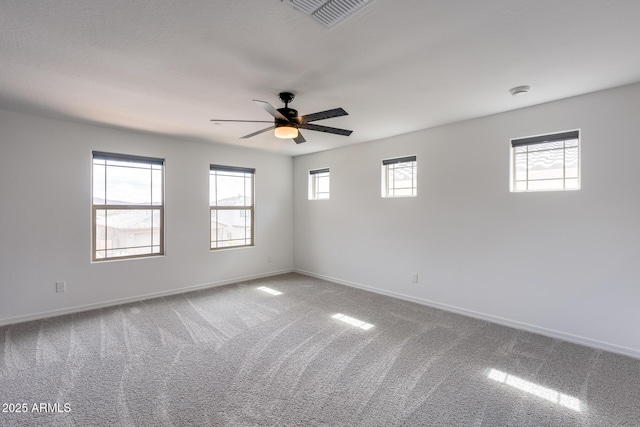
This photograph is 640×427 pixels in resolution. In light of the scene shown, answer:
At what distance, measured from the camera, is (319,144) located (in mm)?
5145

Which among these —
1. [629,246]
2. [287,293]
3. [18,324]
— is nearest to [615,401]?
[629,246]

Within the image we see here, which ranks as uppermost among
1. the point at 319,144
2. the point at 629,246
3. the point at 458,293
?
the point at 319,144

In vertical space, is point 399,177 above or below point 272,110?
below

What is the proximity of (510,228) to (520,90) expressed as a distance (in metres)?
1.52

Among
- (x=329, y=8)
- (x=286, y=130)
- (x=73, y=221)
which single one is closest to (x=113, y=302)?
(x=73, y=221)

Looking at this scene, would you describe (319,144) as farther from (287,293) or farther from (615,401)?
(615,401)

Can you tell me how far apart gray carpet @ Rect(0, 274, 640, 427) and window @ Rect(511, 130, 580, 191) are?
167cm

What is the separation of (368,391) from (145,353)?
209 centimetres

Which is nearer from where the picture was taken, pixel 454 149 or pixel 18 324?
pixel 18 324

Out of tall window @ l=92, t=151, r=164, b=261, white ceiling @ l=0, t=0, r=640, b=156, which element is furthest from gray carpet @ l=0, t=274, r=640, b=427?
white ceiling @ l=0, t=0, r=640, b=156

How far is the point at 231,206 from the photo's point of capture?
5523mm

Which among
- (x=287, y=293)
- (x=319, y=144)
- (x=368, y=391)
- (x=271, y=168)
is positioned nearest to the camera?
(x=368, y=391)

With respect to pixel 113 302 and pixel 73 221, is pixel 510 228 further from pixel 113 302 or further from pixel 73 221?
pixel 73 221

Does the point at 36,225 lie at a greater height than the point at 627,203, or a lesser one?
lesser
